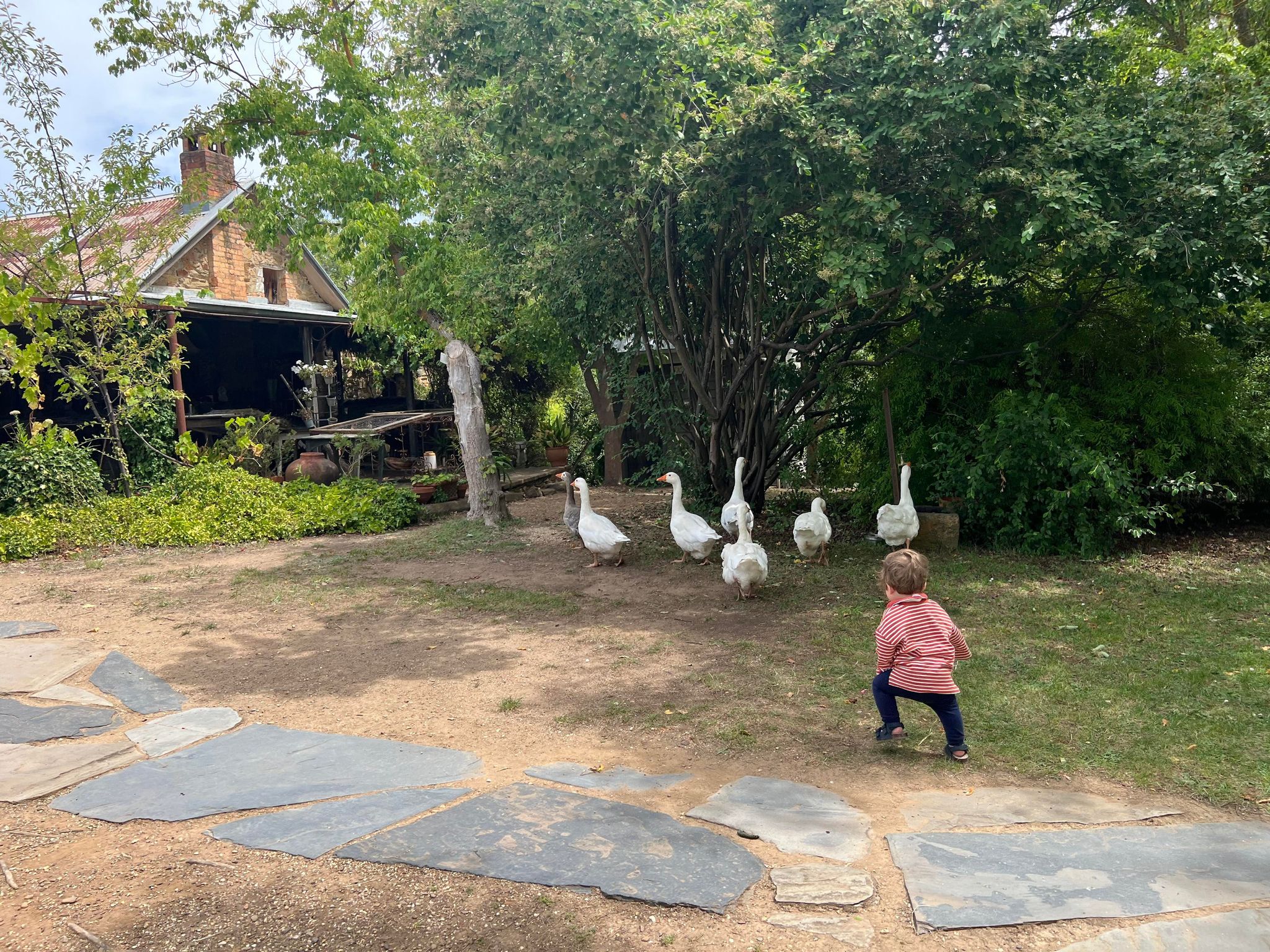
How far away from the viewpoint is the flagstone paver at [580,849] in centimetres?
318

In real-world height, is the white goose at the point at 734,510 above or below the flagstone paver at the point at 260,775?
above

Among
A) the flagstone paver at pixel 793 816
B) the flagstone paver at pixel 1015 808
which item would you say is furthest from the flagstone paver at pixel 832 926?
the flagstone paver at pixel 1015 808

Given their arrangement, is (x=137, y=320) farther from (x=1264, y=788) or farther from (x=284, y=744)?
(x=1264, y=788)

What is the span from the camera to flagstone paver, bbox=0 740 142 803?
4.12 m

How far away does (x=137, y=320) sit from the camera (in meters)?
14.5

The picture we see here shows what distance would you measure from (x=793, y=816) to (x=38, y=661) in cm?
531

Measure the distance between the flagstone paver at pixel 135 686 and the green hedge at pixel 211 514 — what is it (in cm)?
539

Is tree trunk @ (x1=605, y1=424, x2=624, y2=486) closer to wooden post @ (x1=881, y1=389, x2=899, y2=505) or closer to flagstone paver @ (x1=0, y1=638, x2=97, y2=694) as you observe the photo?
wooden post @ (x1=881, y1=389, x2=899, y2=505)

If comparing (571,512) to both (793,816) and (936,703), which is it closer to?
(936,703)

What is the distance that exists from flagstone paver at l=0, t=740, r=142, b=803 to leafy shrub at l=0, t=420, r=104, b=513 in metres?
8.39

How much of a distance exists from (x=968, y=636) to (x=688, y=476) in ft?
20.1

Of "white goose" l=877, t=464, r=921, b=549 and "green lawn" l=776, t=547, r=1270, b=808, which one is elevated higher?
"white goose" l=877, t=464, r=921, b=549

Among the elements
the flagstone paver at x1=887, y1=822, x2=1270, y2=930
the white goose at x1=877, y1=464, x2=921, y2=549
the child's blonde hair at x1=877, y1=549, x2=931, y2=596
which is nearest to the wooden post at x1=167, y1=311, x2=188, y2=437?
the white goose at x1=877, y1=464, x2=921, y2=549

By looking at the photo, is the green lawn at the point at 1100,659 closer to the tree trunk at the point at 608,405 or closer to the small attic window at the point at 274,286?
the tree trunk at the point at 608,405
